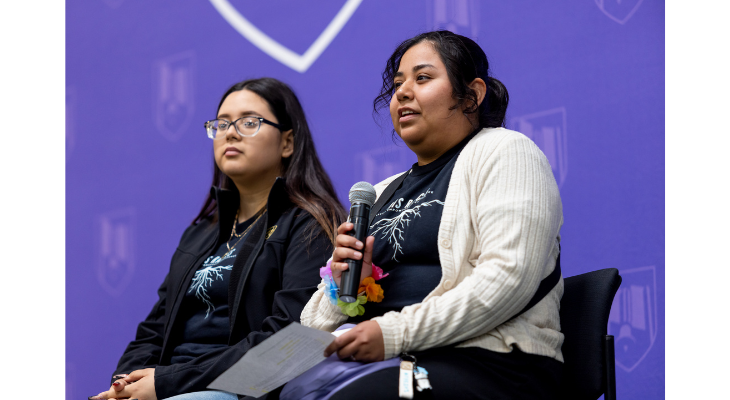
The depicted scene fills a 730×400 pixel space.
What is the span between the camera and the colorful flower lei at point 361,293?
1376 millimetres

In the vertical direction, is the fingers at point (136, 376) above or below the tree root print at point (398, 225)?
below

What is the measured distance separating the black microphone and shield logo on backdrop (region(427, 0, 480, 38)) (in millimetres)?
1060

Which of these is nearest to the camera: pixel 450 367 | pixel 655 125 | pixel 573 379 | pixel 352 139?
pixel 450 367

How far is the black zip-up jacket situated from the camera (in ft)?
5.50

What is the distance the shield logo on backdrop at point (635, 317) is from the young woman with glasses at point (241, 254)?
2.99 ft

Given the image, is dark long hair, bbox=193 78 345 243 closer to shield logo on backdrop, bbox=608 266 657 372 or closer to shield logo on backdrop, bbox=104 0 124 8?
shield logo on backdrop, bbox=608 266 657 372

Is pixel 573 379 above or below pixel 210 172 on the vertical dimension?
below

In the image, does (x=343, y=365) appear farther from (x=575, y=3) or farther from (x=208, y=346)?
(x=575, y=3)

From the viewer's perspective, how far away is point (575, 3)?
201 cm

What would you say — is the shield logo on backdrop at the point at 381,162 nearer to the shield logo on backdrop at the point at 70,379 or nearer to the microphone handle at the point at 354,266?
the microphone handle at the point at 354,266

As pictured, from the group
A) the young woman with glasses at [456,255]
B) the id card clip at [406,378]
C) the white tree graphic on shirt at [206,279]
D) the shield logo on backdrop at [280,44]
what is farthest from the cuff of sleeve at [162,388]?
the shield logo on backdrop at [280,44]

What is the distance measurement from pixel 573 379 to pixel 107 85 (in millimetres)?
2831

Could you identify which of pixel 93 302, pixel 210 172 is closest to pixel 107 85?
pixel 210 172

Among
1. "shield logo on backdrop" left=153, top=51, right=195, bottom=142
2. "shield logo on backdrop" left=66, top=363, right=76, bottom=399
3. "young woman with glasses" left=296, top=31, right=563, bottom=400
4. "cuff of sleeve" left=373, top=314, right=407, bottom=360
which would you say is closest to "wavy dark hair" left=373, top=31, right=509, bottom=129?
"young woman with glasses" left=296, top=31, right=563, bottom=400
